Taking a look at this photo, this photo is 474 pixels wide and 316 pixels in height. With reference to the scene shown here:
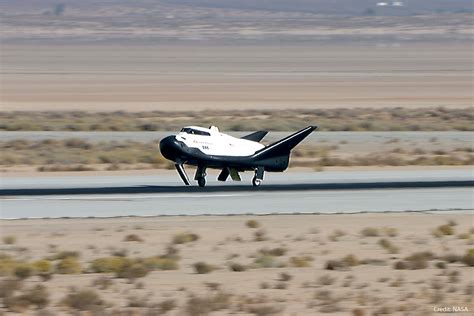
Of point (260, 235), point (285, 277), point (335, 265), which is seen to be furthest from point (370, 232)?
Result: point (285, 277)

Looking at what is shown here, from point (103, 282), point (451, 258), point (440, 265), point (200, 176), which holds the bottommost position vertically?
point (200, 176)

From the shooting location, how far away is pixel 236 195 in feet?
91.2

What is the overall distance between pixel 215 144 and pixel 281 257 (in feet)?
32.5

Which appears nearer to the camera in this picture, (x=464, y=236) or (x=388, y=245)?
(x=388, y=245)

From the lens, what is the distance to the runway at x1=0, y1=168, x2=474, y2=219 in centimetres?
2520

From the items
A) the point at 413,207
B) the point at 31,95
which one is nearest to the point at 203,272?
the point at 413,207

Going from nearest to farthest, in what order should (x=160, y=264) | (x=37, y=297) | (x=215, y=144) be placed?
1. (x=37, y=297)
2. (x=160, y=264)
3. (x=215, y=144)

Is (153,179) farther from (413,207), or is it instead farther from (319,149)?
(319,149)

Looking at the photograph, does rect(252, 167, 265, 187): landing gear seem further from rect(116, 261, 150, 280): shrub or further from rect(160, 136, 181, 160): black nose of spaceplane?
rect(116, 261, 150, 280): shrub

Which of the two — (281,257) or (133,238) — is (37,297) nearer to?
(281,257)

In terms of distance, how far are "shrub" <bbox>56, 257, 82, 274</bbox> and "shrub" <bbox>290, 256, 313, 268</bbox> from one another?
3349mm

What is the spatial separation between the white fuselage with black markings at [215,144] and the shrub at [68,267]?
Answer: 34.3 feet

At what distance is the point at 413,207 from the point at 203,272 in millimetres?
9503

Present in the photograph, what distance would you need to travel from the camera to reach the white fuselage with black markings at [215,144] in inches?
1117
